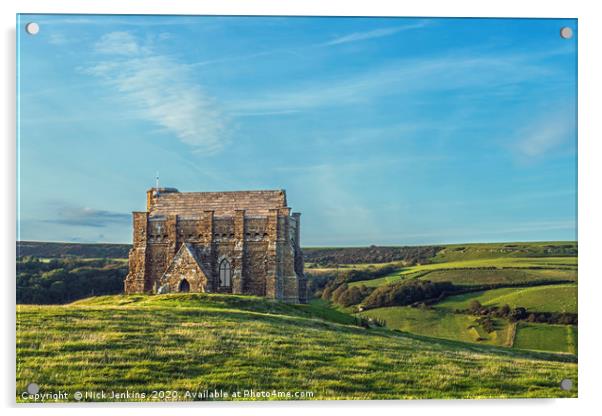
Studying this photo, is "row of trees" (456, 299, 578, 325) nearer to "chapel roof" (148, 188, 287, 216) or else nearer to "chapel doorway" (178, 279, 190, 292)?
"chapel roof" (148, 188, 287, 216)

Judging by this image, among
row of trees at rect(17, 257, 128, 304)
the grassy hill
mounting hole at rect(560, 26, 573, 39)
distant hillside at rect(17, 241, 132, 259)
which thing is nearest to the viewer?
the grassy hill

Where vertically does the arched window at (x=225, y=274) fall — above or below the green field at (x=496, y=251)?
below

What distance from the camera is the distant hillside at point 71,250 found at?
22.5 m

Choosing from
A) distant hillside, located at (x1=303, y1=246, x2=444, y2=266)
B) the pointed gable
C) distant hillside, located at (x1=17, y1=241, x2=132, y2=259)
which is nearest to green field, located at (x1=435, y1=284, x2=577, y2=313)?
distant hillside, located at (x1=303, y1=246, x2=444, y2=266)

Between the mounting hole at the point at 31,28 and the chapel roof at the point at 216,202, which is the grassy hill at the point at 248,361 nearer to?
the mounting hole at the point at 31,28

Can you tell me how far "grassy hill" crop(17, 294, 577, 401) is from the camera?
20375 mm

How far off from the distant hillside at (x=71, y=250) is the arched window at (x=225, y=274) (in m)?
4.21

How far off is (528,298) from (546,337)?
7.41ft

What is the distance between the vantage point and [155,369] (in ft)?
67.2

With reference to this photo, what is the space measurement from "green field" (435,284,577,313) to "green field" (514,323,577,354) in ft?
1.80

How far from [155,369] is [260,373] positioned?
2.73 meters

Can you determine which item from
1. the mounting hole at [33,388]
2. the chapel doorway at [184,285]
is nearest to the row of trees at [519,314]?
the chapel doorway at [184,285]

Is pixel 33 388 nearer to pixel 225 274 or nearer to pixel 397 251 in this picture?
pixel 397 251

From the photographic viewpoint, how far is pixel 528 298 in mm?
26203
